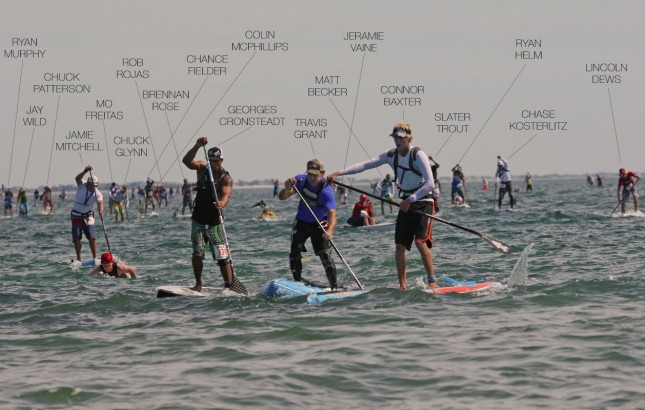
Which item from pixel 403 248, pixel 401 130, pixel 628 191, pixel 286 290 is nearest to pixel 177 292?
pixel 286 290

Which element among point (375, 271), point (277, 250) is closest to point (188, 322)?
point (375, 271)

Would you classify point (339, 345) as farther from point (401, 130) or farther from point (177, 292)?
point (177, 292)

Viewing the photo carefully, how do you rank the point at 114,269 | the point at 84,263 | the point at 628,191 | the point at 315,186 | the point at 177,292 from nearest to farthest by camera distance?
the point at 315,186 < the point at 177,292 < the point at 114,269 < the point at 84,263 < the point at 628,191

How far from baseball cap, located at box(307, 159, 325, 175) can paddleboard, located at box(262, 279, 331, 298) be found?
1.59 metres

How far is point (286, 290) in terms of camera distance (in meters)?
13.3

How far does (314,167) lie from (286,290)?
172cm

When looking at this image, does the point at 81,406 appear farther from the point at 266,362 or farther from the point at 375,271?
the point at 375,271

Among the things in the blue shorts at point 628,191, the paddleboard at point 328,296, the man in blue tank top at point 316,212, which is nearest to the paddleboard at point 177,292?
the man in blue tank top at point 316,212

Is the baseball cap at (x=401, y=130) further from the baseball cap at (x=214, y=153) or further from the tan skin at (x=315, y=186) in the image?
the baseball cap at (x=214, y=153)

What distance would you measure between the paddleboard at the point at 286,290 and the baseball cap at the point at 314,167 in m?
1.59

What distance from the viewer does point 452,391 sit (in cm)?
802

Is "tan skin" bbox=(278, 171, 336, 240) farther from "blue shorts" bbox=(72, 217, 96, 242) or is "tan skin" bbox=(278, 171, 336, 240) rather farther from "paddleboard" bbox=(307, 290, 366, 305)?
"blue shorts" bbox=(72, 217, 96, 242)

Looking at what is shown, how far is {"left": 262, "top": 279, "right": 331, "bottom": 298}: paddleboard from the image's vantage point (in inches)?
523

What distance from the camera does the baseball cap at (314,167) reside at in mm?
13086
